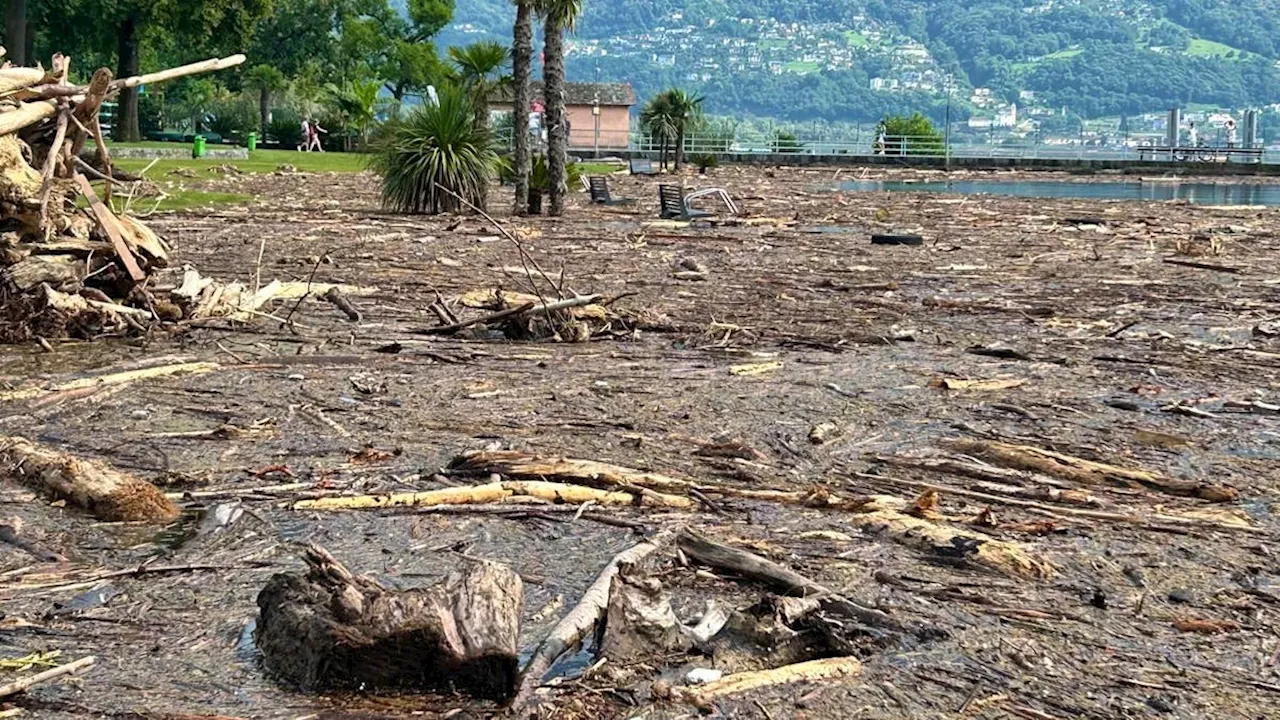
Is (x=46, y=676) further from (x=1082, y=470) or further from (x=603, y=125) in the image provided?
(x=603, y=125)

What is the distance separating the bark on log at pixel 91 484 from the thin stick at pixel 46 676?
1.57 m

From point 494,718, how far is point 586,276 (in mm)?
11801

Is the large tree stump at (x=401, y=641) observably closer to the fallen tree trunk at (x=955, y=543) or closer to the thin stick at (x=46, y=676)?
the thin stick at (x=46, y=676)

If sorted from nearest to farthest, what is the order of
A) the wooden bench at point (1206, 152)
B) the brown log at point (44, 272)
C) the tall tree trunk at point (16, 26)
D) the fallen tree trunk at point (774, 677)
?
the fallen tree trunk at point (774, 677)
the brown log at point (44, 272)
the tall tree trunk at point (16, 26)
the wooden bench at point (1206, 152)

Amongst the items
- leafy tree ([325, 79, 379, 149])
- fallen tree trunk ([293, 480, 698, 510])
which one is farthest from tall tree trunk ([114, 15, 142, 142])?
fallen tree trunk ([293, 480, 698, 510])

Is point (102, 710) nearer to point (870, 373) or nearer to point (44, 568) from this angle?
point (44, 568)

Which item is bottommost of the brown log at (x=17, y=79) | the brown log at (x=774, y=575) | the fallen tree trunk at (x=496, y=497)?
the brown log at (x=774, y=575)

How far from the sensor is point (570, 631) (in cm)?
436

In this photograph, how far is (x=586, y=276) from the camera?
50.8 feet

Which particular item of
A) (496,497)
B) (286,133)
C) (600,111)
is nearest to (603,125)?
(600,111)

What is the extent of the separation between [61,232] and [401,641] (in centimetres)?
792

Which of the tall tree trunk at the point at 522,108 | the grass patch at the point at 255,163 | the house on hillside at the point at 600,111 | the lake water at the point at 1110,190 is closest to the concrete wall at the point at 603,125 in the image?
the house on hillside at the point at 600,111

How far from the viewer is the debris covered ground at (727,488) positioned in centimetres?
419

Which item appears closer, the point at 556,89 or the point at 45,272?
the point at 45,272
